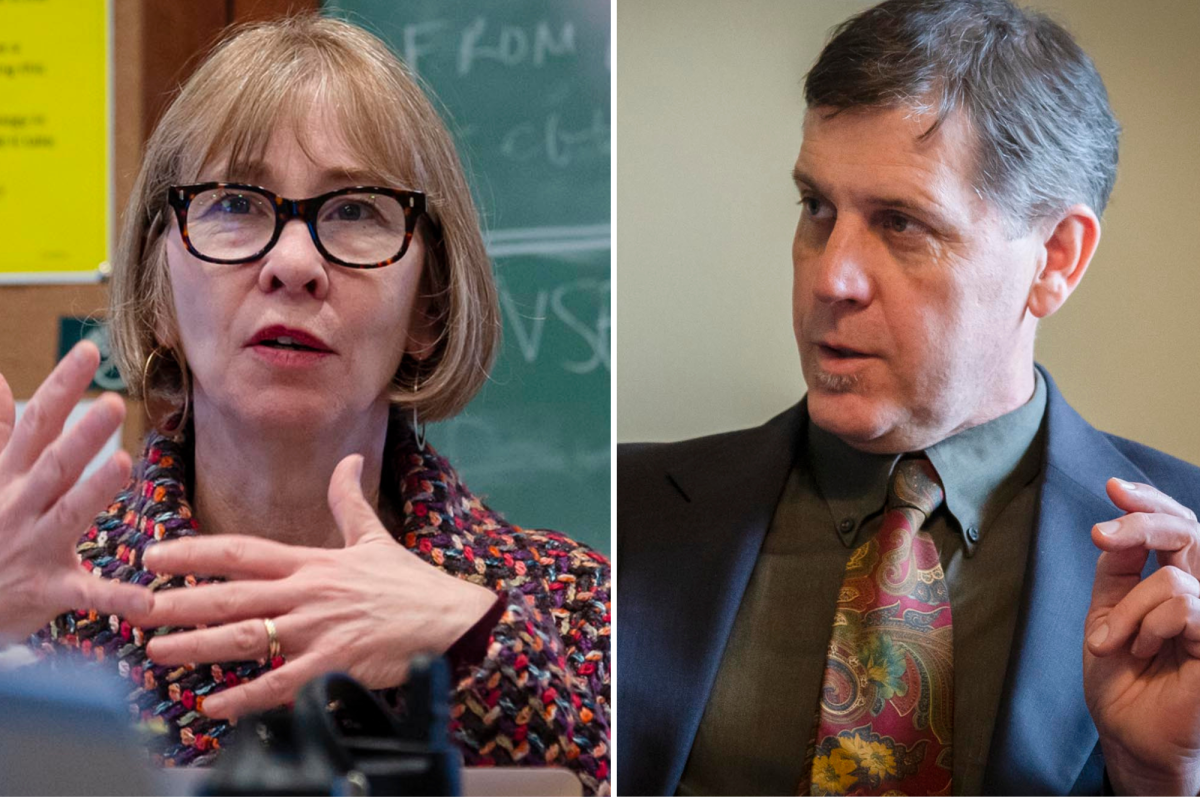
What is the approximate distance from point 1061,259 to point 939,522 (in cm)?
37

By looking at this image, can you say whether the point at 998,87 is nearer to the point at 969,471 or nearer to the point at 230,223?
the point at 969,471

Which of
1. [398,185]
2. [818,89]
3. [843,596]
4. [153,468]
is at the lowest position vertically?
[843,596]

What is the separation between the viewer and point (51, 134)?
172 cm

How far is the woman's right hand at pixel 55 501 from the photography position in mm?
1457

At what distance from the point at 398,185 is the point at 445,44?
0.73 feet

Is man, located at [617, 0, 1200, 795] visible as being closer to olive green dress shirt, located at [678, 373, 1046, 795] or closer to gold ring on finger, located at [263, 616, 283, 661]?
olive green dress shirt, located at [678, 373, 1046, 795]

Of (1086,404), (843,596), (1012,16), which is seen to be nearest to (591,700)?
(843,596)

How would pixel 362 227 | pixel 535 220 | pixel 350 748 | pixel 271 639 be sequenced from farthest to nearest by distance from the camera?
pixel 535 220 → pixel 362 227 → pixel 271 639 → pixel 350 748

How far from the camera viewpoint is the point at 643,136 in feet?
5.58

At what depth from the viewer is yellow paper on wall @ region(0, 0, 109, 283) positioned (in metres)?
1.69

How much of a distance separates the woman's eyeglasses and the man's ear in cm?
81

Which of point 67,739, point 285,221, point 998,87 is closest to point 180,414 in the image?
point 285,221

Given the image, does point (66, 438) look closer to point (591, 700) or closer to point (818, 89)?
point (591, 700)

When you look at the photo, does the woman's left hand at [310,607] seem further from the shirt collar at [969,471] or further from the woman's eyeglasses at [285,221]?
the shirt collar at [969,471]
